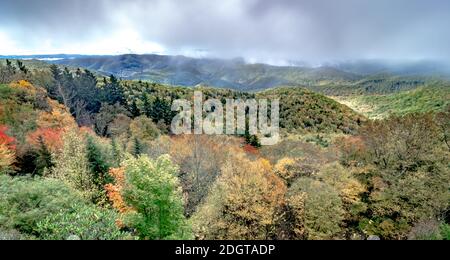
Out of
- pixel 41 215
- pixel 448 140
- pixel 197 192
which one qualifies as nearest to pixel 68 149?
pixel 197 192

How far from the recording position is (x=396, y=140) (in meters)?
49.5

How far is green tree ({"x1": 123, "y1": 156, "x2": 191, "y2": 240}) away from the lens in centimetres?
2450

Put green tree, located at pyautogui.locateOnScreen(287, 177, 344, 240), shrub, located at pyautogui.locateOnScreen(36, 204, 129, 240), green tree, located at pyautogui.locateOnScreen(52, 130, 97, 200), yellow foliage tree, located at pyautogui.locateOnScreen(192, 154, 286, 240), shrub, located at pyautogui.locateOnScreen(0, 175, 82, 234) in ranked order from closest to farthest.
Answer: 1. shrub, located at pyautogui.locateOnScreen(36, 204, 129, 240)
2. shrub, located at pyautogui.locateOnScreen(0, 175, 82, 234)
3. yellow foliage tree, located at pyautogui.locateOnScreen(192, 154, 286, 240)
4. green tree, located at pyautogui.locateOnScreen(52, 130, 97, 200)
5. green tree, located at pyautogui.locateOnScreen(287, 177, 344, 240)

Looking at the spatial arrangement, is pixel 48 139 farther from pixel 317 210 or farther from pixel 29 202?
pixel 317 210

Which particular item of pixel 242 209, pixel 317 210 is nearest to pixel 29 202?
pixel 242 209

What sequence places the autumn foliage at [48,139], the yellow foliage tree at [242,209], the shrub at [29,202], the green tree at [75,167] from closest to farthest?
the shrub at [29,202] < the yellow foliage tree at [242,209] < the green tree at [75,167] < the autumn foliage at [48,139]

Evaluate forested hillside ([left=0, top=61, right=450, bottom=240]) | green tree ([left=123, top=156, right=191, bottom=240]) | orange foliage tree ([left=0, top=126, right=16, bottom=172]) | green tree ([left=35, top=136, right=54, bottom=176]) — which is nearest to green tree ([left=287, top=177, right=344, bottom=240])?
forested hillside ([left=0, top=61, right=450, bottom=240])

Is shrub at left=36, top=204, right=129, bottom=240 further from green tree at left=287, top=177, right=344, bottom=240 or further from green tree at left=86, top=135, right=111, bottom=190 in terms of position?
green tree at left=287, top=177, right=344, bottom=240

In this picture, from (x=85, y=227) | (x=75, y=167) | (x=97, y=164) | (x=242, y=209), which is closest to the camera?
(x=85, y=227)

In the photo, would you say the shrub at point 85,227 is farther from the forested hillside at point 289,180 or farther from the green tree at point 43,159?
the green tree at point 43,159

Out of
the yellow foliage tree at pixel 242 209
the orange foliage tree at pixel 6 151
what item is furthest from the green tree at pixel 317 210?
the orange foliage tree at pixel 6 151

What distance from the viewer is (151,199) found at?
80.5ft

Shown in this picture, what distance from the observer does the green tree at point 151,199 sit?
965 inches
